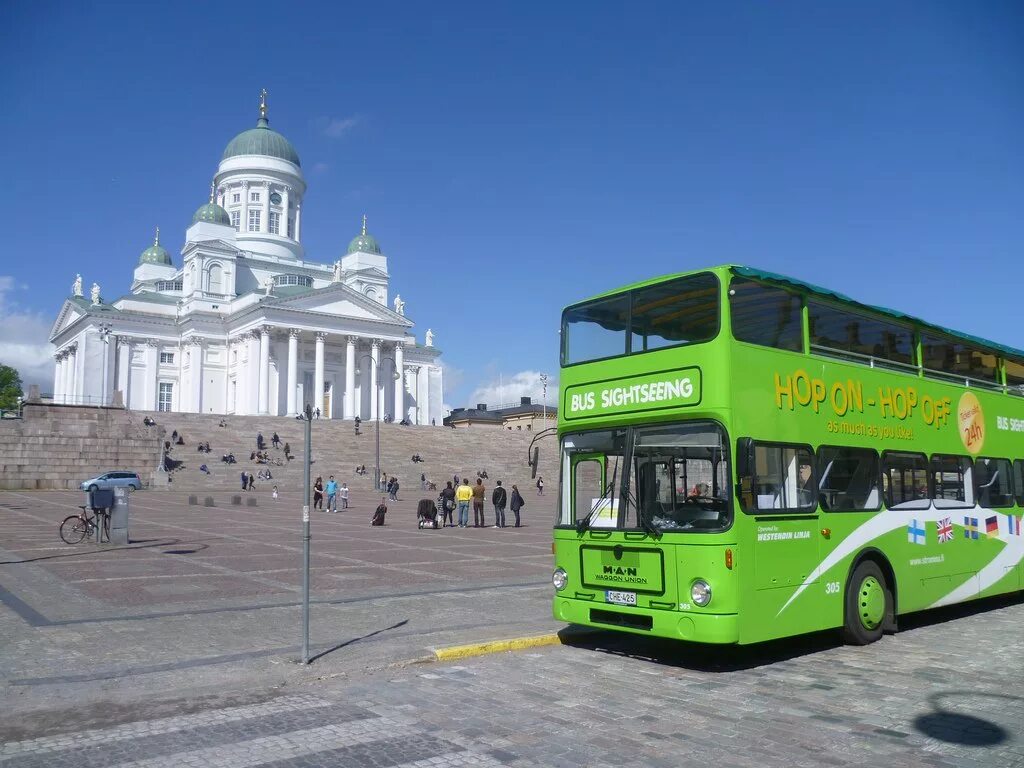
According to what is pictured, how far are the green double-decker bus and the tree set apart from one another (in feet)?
324

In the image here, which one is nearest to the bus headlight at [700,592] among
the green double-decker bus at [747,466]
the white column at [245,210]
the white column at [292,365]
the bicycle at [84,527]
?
the green double-decker bus at [747,466]

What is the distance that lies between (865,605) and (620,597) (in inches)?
120

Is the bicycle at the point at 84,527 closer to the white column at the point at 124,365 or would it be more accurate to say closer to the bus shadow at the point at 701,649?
the bus shadow at the point at 701,649

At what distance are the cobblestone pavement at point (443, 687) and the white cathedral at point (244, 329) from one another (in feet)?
202

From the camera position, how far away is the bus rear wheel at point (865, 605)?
9.38m

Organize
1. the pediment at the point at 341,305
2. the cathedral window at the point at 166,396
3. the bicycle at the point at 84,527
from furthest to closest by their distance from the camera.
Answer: the cathedral window at the point at 166,396 < the pediment at the point at 341,305 < the bicycle at the point at 84,527

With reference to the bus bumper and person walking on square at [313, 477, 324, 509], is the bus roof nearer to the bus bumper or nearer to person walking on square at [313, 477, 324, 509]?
the bus bumper

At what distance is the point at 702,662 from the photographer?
28.8ft

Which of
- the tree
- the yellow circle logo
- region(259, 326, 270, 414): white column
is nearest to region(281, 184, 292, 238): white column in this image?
region(259, 326, 270, 414): white column

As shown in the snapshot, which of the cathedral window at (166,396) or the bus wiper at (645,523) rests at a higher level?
the cathedral window at (166,396)

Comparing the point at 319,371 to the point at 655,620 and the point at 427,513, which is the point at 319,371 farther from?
the point at 655,620

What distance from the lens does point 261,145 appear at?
89625mm

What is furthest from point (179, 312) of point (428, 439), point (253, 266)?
point (428, 439)

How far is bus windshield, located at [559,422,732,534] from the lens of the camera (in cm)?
802
